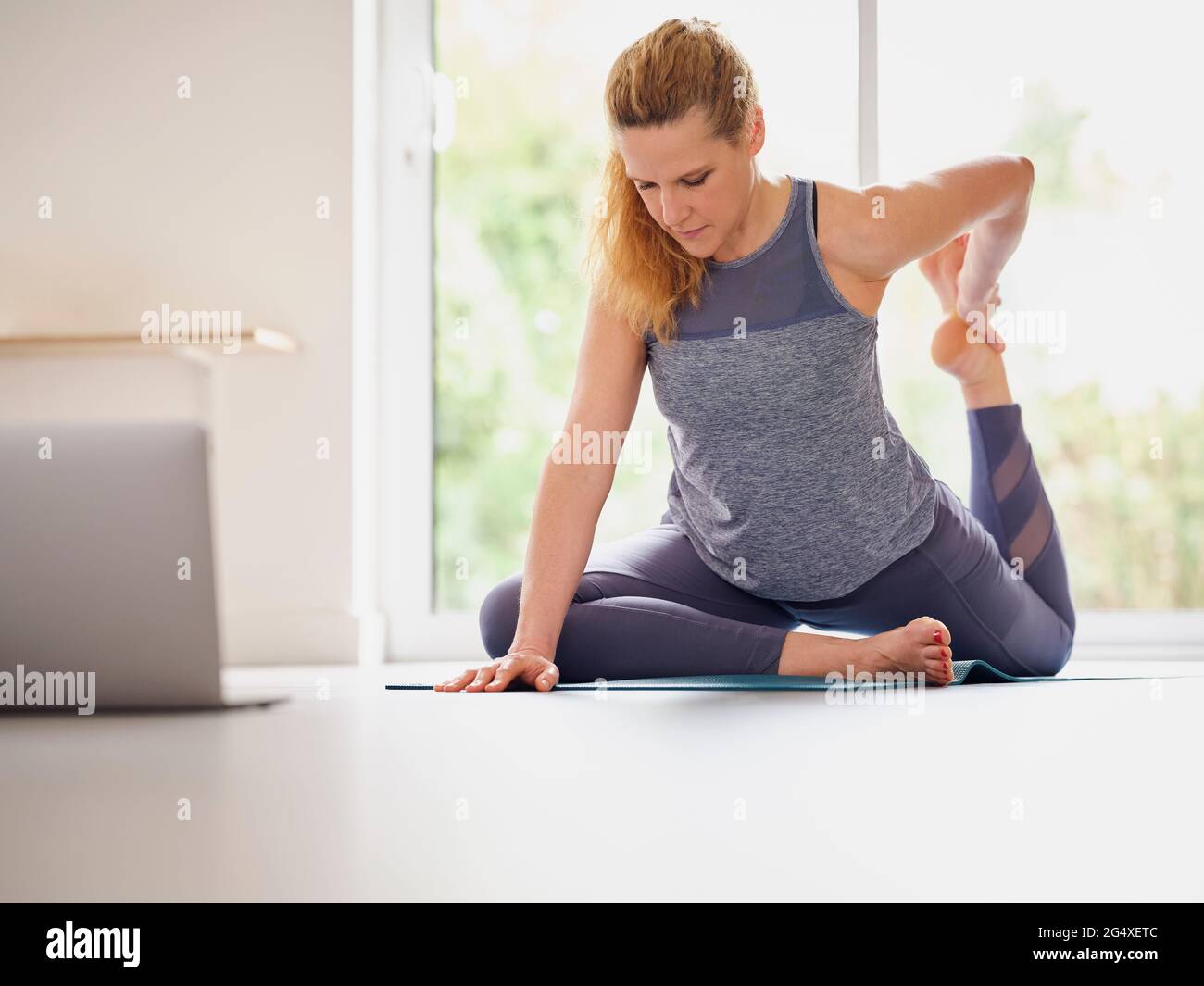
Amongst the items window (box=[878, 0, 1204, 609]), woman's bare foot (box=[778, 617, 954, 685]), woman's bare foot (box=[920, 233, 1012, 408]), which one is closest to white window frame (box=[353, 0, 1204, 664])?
window (box=[878, 0, 1204, 609])

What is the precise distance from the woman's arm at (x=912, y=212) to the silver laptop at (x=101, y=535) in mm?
801

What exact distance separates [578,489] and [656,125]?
1.48ft

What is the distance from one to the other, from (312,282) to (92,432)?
1.22 metres

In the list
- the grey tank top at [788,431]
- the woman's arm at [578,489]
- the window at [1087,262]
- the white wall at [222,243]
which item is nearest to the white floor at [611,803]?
the woman's arm at [578,489]

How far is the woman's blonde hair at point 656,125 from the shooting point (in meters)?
1.24

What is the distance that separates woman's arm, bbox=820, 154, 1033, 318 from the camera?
1364 mm

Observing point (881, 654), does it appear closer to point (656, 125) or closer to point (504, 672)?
point (504, 672)

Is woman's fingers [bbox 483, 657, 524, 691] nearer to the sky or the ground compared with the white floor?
nearer to the ground

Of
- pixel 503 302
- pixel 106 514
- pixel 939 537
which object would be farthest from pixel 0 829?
pixel 503 302

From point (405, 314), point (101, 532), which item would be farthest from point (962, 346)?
point (101, 532)

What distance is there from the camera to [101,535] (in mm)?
985

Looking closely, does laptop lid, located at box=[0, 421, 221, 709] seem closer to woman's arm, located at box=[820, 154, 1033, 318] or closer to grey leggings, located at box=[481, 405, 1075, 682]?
grey leggings, located at box=[481, 405, 1075, 682]

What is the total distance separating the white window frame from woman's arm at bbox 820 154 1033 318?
78cm
